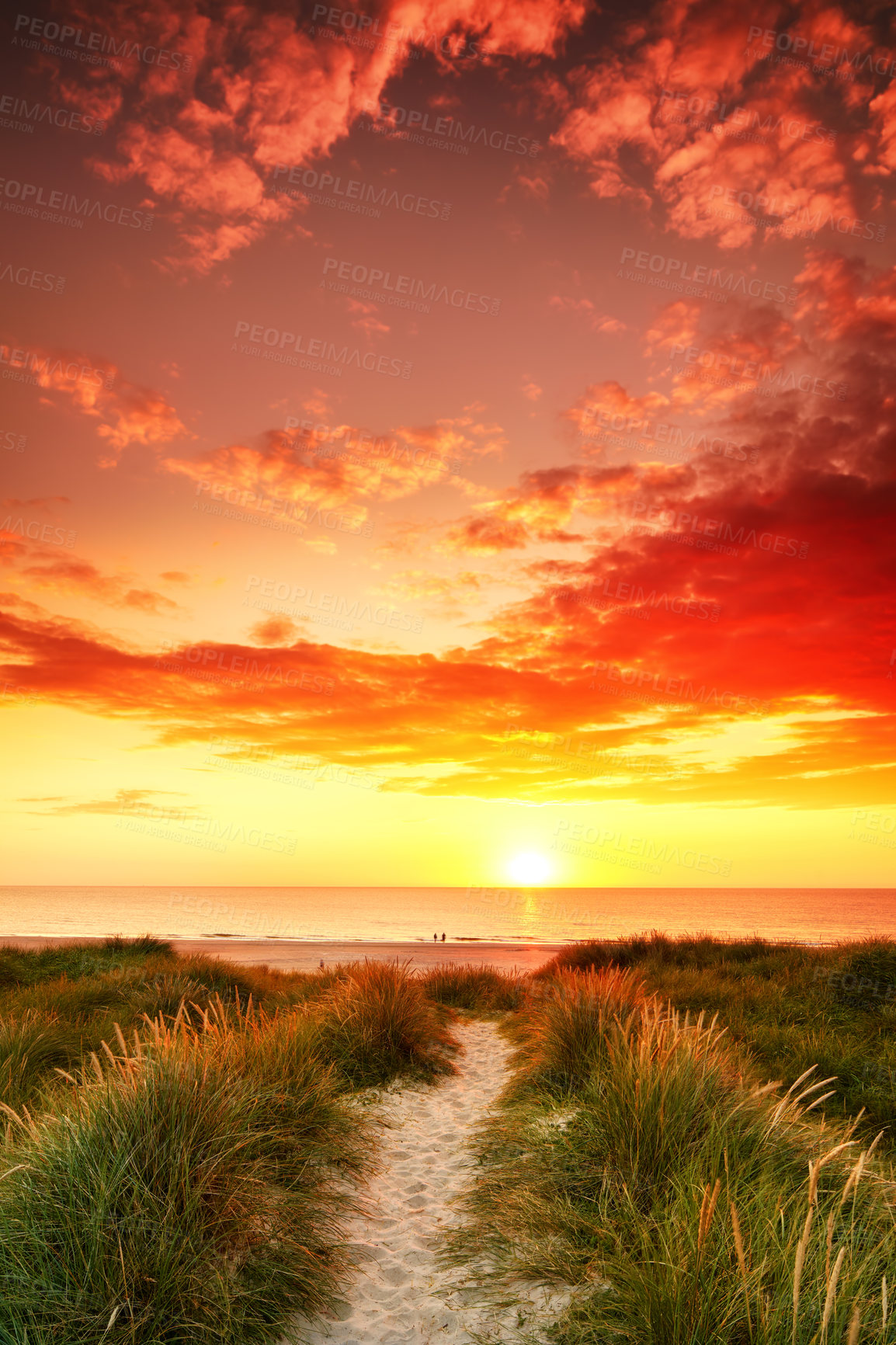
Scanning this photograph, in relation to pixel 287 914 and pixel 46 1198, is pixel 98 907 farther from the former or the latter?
pixel 46 1198

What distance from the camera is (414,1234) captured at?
4.78 metres

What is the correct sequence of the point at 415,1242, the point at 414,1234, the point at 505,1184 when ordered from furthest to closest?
the point at 505,1184, the point at 414,1234, the point at 415,1242

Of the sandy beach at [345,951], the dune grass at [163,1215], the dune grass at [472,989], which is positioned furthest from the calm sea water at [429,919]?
the dune grass at [163,1215]

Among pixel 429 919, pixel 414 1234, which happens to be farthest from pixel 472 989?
pixel 429 919

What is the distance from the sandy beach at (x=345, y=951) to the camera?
101 feet

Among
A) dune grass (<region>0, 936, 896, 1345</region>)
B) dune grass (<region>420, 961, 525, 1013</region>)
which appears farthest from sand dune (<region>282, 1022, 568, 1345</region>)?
dune grass (<region>420, 961, 525, 1013</region>)

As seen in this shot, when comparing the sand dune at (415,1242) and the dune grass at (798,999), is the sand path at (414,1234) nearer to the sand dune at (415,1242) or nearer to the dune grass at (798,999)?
the sand dune at (415,1242)

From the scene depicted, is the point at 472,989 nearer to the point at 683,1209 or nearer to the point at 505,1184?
the point at 505,1184

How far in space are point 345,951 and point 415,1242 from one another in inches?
1376

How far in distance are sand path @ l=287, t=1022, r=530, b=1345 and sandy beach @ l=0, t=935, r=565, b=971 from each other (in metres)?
20.6

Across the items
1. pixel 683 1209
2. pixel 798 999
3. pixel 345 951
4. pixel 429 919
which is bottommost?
pixel 429 919

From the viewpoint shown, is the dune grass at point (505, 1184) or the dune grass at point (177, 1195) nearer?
the dune grass at point (505, 1184)

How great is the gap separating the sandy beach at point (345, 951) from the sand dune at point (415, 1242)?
68.3ft

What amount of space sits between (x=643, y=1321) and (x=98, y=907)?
305 ft
